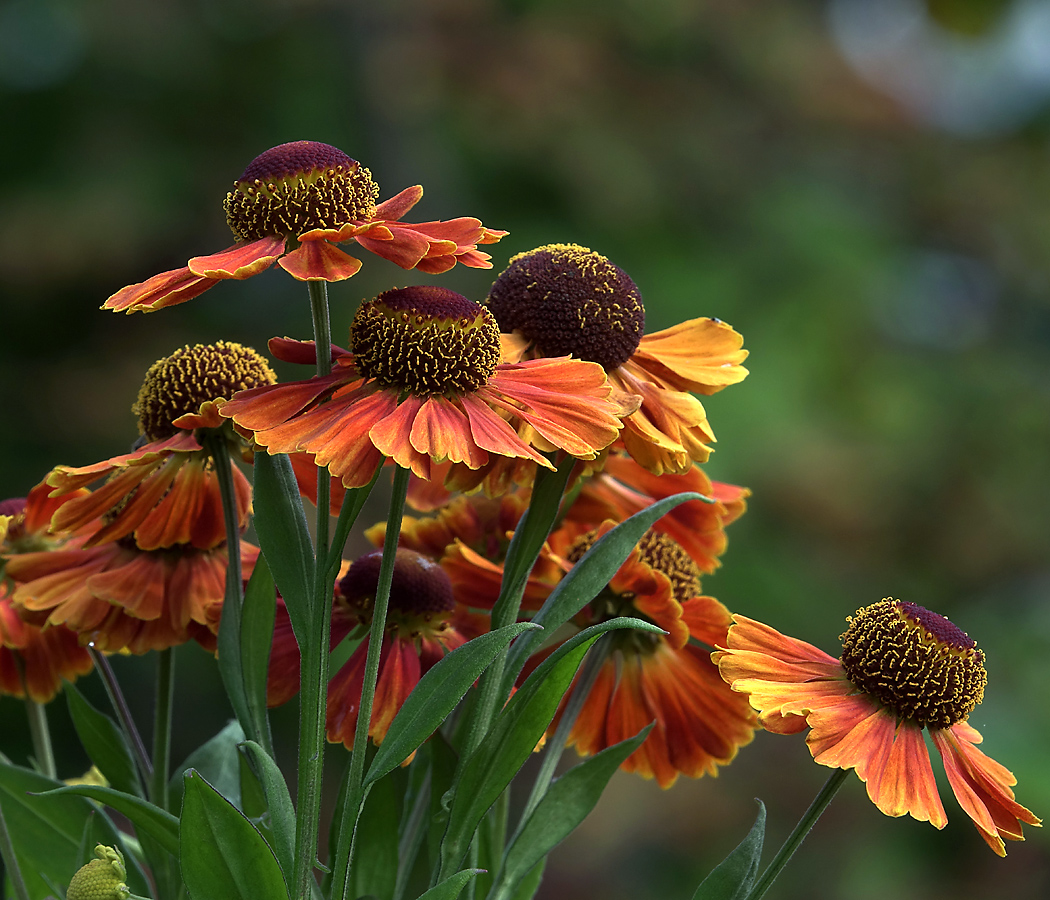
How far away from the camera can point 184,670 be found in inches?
142

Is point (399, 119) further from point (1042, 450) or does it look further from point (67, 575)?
point (67, 575)

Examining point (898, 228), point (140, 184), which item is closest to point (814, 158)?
point (898, 228)

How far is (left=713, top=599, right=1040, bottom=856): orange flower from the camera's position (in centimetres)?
Result: 47

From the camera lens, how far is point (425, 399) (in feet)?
1.58

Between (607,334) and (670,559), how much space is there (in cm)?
17

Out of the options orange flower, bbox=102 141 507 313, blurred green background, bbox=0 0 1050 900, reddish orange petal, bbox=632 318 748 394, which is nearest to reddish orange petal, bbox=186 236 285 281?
orange flower, bbox=102 141 507 313

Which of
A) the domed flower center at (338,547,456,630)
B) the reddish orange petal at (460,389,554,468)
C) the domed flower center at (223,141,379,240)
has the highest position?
the domed flower center at (223,141,379,240)

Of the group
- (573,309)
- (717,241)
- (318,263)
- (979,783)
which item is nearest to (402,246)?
(318,263)

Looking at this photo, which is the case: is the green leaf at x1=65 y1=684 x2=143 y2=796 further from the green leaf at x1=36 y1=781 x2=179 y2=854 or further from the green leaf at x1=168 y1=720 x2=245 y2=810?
the green leaf at x1=36 y1=781 x2=179 y2=854

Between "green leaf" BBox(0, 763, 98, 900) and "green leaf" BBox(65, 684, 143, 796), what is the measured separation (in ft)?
0.11

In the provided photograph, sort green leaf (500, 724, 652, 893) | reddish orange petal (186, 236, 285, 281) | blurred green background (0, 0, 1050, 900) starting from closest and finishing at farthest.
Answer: reddish orange petal (186, 236, 285, 281) < green leaf (500, 724, 652, 893) < blurred green background (0, 0, 1050, 900)

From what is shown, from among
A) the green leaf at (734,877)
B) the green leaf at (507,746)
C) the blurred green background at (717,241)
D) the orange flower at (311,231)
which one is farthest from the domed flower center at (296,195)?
the blurred green background at (717,241)

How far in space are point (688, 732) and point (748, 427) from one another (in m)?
2.81

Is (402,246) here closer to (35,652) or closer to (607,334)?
(607,334)
